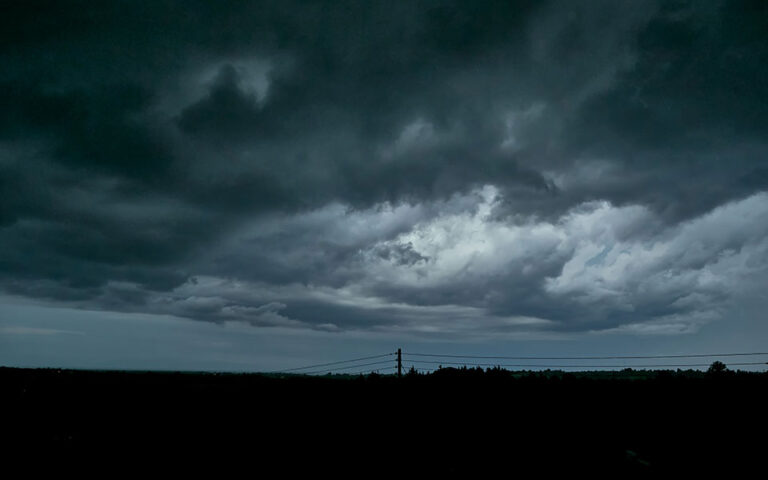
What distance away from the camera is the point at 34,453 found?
998 centimetres

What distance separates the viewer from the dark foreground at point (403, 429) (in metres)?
9.09

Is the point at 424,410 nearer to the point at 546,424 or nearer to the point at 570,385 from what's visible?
the point at 546,424

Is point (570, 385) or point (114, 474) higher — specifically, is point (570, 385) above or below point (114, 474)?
above

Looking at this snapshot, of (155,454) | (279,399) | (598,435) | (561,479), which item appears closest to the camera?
(561,479)

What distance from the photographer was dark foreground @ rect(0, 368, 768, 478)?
9086 mm

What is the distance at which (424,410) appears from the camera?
41.3 feet

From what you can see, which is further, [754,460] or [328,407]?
[328,407]

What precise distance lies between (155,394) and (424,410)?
364 inches

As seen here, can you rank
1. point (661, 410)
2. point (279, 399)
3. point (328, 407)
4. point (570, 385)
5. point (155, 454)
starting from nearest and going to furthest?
point (155, 454), point (661, 410), point (328, 407), point (279, 399), point (570, 385)

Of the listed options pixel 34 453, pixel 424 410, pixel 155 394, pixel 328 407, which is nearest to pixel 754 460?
pixel 424 410

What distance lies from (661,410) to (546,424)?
3.73 m

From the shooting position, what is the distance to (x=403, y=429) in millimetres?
11016

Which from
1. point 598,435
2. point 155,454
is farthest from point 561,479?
point 155,454

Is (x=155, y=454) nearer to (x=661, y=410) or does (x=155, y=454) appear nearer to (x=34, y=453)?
(x=34, y=453)
